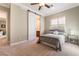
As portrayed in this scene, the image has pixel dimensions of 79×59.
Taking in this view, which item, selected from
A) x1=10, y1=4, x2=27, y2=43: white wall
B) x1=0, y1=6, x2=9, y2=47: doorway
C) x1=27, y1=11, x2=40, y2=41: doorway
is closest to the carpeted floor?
x1=0, y1=6, x2=9, y2=47: doorway

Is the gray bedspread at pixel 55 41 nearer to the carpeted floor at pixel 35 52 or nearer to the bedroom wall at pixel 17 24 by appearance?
the carpeted floor at pixel 35 52

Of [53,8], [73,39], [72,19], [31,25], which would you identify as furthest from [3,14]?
[73,39]

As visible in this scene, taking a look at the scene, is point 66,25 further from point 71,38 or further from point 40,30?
point 40,30

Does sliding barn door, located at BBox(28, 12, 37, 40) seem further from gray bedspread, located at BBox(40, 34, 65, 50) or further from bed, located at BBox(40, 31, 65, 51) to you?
gray bedspread, located at BBox(40, 34, 65, 50)

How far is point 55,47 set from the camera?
3018mm

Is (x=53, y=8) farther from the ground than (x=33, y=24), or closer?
farther from the ground

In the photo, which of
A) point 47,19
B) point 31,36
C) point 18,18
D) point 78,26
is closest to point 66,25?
point 78,26

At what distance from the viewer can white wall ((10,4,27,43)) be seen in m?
3.57

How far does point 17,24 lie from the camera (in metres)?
3.89

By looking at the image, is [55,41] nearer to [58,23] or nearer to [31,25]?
[58,23]

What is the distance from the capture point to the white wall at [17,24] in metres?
3.57

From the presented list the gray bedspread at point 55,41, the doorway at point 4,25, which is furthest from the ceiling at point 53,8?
the gray bedspread at point 55,41

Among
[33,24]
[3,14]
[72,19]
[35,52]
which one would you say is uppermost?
[3,14]

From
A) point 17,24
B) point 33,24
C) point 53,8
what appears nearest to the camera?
point 17,24
